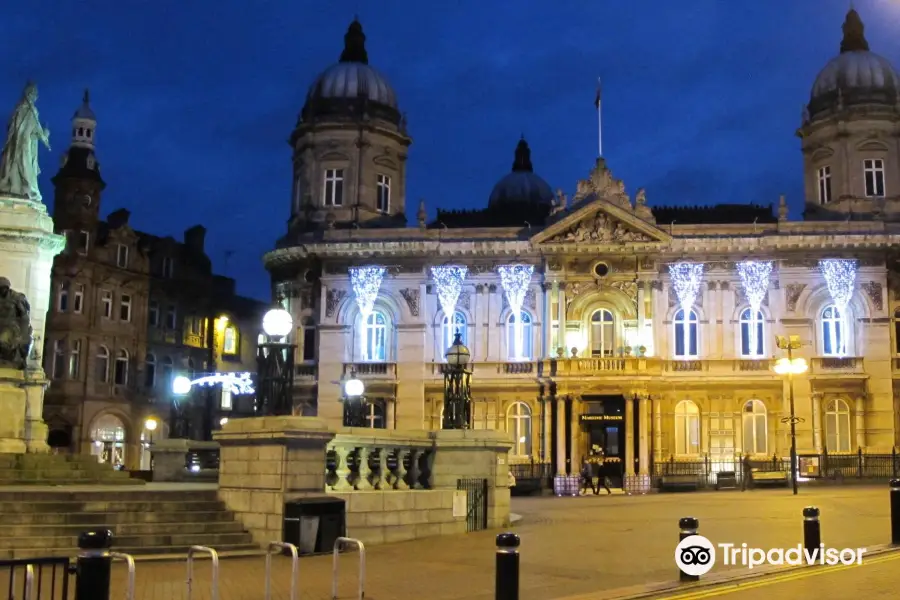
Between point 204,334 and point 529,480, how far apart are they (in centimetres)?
2711

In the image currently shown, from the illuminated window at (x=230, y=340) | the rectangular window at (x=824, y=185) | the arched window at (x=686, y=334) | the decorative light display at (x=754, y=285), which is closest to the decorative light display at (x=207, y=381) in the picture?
the arched window at (x=686, y=334)

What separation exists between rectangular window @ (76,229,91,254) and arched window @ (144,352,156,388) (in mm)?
7306

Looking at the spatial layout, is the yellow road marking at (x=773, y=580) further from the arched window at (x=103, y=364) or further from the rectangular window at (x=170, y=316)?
the rectangular window at (x=170, y=316)

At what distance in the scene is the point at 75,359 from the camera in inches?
2148

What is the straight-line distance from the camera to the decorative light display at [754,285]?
49.3 metres

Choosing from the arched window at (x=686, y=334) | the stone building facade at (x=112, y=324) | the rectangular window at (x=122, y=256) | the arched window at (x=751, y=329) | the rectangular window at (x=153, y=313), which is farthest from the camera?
the rectangular window at (x=153, y=313)

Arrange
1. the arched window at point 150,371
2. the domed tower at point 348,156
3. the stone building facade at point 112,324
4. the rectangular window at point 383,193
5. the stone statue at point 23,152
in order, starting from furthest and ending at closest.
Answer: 1. the arched window at point 150,371
2. the rectangular window at point 383,193
3. the domed tower at point 348,156
4. the stone building facade at point 112,324
5. the stone statue at point 23,152

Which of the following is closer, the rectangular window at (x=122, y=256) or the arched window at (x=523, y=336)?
the arched window at (x=523, y=336)

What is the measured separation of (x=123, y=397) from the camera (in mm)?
57094

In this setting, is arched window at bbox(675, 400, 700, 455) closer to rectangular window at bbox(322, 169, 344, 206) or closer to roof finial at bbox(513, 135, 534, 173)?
rectangular window at bbox(322, 169, 344, 206)

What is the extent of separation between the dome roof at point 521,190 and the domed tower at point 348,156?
13.3 metres

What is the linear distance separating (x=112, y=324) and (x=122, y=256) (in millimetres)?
4024

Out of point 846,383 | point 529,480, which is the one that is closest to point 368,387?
point 529,480

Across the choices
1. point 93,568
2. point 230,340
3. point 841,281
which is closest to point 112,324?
point 230,340
